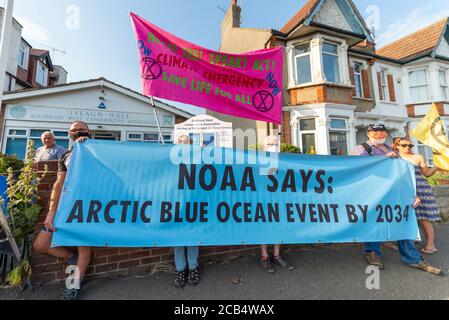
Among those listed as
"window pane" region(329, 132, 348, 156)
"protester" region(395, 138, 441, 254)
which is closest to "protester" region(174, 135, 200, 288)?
"protester" region(395, 138, 441, 254)

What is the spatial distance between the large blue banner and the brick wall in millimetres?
436

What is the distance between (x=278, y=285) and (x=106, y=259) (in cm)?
204

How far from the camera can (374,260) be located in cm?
302

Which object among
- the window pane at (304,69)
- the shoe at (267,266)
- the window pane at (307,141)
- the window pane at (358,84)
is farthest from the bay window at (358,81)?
the shoe at (267,266)

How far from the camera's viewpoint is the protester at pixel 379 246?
293 centimetres

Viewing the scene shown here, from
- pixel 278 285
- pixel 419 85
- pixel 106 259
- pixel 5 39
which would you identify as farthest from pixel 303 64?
pixel 106 259

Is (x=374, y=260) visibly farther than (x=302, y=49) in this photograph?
No

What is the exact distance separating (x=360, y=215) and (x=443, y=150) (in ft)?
6.86

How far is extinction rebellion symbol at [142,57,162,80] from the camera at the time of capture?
315 centimetres

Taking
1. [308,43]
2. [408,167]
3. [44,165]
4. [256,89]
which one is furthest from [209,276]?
[308,43]

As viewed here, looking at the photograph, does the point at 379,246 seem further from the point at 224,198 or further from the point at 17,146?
the point at 17,146

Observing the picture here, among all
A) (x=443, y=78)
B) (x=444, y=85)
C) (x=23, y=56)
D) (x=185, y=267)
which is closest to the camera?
(x=185, y=267)

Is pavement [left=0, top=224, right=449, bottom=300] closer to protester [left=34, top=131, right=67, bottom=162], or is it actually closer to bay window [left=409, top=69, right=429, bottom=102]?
protester [left=34, top=131, right=67, bottom=162]

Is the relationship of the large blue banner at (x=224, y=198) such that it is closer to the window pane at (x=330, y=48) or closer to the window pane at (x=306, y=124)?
the window pane at (x=306, y=124)
